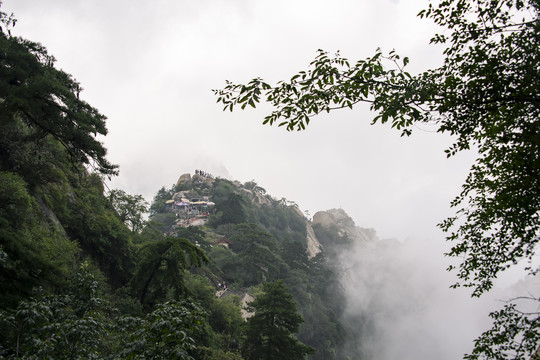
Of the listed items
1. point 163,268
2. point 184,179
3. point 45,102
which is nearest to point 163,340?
point 45,102

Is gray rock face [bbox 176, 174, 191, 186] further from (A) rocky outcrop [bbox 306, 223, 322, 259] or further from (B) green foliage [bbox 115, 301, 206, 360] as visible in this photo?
(B) green foliage [bbox 115, 301, 206, 360]

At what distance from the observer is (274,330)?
14828 mm

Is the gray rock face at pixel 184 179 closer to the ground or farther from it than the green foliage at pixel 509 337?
farther from it

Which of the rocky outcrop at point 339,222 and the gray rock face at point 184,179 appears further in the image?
the rocky outcrop at point 339,222

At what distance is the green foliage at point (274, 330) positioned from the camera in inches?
575

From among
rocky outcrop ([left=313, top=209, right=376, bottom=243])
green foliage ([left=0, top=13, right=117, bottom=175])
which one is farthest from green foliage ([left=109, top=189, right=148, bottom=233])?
rocky outcrop ([left=313, top=209, right=376, bottom=243])

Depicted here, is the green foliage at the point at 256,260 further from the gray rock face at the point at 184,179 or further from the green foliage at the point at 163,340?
the gray rock face at the point at 184,179

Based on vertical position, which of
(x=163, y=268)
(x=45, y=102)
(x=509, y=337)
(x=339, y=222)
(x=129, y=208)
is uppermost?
(x=339, y=222)

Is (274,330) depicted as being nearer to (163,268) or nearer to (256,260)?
(163,268)

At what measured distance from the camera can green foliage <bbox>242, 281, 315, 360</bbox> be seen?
14609 millimetres

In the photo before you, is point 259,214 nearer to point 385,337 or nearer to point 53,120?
point 385,337

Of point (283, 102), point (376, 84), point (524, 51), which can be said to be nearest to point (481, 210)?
point (524, 51)

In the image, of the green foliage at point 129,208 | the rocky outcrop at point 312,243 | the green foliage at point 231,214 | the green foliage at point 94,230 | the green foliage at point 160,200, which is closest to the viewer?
the green foliage at point 94,230

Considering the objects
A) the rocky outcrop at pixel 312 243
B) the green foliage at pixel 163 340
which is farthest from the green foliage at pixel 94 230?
the rocky outcrop at pixel 312 243
